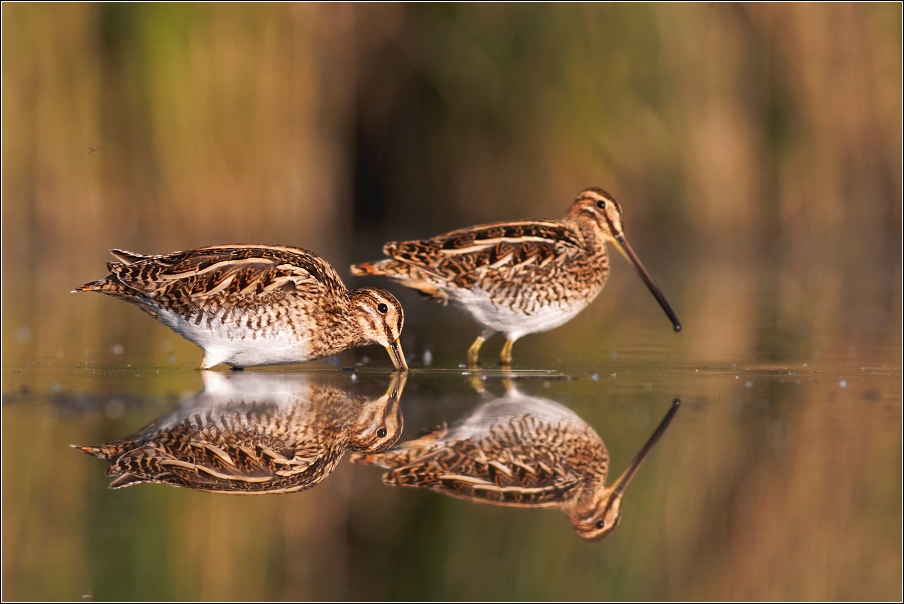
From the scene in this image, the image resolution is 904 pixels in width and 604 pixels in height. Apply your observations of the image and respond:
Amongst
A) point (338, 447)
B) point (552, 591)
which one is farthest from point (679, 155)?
point (552, 591)

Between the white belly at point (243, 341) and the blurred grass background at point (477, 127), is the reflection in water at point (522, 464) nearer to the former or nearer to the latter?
the white belly at point (243, 341)

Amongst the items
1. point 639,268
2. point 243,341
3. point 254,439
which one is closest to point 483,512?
point 254,439

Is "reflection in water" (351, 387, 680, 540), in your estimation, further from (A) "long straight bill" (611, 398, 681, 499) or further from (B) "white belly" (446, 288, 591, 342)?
(B) "white belly" (446, 288, 591, 342)

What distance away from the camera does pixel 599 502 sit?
13.8ft

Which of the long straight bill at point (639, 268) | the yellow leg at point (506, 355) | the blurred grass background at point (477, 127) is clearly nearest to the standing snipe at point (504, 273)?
the yellow leg at point (506, 355)

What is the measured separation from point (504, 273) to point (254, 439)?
345 centimetres

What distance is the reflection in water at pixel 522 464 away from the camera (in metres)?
4.23

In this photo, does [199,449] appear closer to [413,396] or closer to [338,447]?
[338,447]

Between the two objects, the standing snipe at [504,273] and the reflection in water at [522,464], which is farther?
the standing snipe at [504,273]

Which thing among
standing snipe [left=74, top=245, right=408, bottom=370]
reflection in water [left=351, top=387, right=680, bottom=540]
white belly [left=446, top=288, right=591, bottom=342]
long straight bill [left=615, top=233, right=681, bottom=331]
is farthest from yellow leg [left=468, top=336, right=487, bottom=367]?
reflection in water [left=351, top=387, right=680, bottom=540]

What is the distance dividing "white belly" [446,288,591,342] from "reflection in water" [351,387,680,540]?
2618 millimetres

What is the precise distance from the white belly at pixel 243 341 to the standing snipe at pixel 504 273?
1345mm

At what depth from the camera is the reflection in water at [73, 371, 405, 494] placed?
4492 millimetres

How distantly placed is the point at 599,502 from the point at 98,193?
1062 cm
